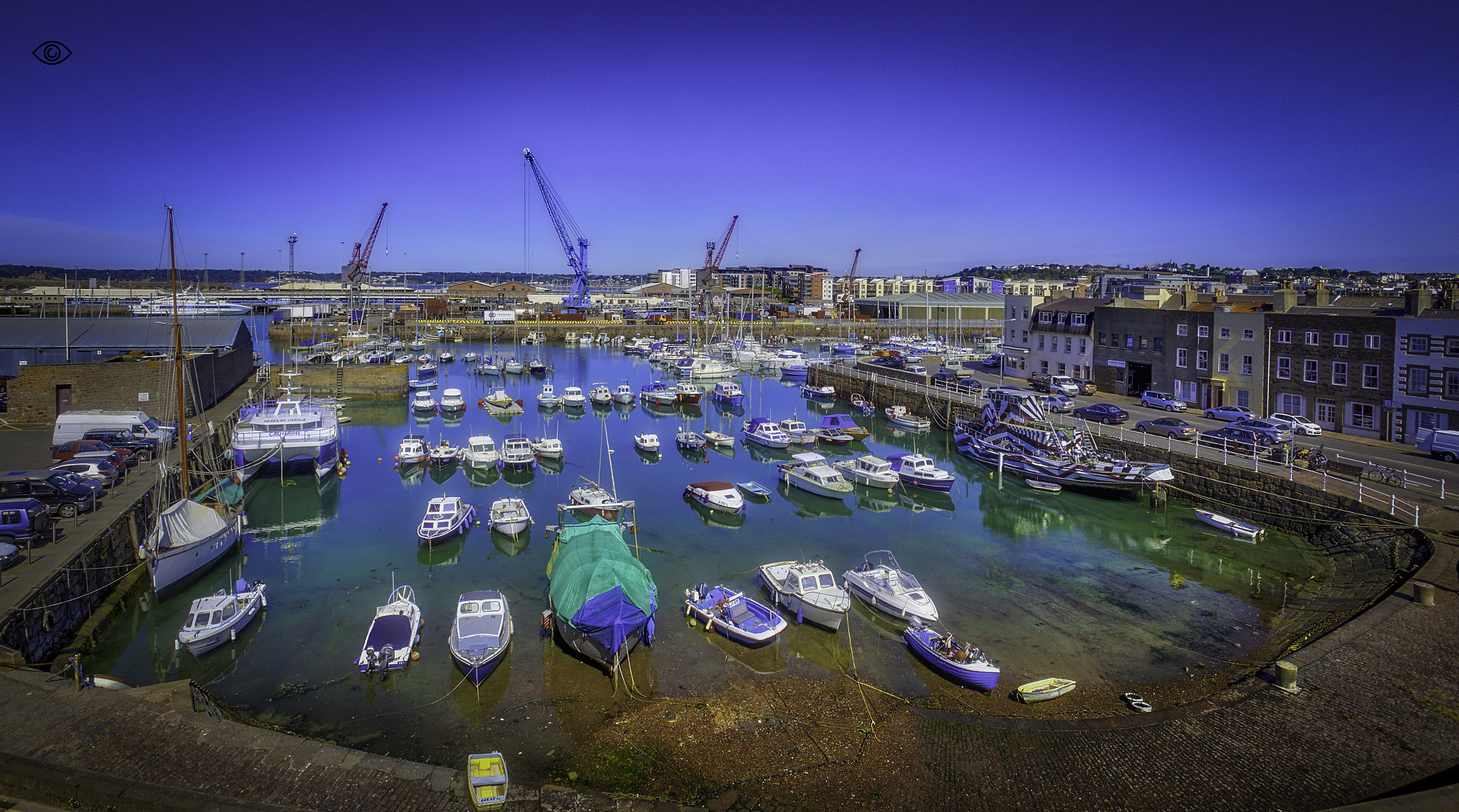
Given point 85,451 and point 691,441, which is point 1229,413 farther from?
point 85,451

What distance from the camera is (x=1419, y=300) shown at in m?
23.4

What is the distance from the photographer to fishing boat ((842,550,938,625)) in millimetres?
13422

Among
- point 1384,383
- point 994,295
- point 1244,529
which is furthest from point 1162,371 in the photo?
point 994,295

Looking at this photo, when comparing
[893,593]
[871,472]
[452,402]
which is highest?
[452,402]

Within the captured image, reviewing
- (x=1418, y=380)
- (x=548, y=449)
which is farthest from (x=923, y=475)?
(x=1418, y=380)

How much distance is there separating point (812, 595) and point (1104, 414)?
20721 mm

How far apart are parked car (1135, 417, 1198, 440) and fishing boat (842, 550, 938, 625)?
15.4 metres

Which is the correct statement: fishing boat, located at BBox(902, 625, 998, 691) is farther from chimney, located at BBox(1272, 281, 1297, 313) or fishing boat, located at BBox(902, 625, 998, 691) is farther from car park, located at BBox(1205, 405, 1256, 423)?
chimney, located at BBox(1272, 281, 1297, 313)

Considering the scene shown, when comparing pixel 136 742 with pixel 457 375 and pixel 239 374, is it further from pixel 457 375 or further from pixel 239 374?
pixel 457 375

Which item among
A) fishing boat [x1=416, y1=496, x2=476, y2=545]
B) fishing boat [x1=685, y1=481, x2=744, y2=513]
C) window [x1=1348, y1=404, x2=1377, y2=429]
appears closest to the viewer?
fishing boat [x1=416, y1=496, x2=476, y2=545]

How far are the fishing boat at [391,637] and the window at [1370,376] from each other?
28832 mm

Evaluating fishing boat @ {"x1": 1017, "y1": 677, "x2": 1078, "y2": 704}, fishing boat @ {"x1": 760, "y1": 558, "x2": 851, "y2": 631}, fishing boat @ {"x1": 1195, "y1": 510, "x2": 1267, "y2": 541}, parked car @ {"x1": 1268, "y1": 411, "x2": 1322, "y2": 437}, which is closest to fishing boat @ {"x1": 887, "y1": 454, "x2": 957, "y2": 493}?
fishing boat @ {"x1": 1195, "y1": 510, "x2": 1267, "y2": 541}

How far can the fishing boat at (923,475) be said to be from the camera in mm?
23703

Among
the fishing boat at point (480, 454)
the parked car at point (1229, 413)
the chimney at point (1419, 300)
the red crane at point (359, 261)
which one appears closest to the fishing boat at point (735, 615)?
the fishing boat at point (480, 454)
